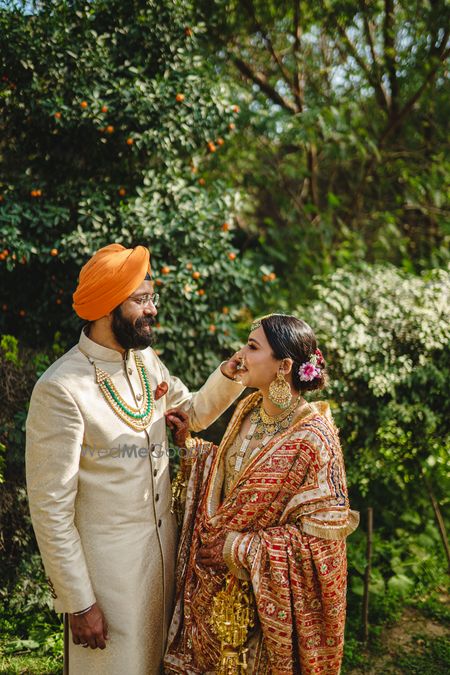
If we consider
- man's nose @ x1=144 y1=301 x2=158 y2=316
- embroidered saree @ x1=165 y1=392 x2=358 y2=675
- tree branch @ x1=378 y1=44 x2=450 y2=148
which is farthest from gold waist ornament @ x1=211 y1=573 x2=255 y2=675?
tree branch @ x1=378 y1=44 x2=450 y2=148

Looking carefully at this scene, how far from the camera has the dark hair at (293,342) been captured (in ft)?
8.49

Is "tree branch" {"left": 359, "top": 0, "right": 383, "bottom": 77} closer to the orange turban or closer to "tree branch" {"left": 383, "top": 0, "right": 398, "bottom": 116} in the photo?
"tree branch" {"left": 383, "top": 0, "right": 398, "bottom": 116}

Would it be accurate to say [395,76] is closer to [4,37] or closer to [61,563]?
[4,37]

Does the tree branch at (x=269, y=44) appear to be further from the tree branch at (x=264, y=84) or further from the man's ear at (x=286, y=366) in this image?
the man's ear at (x=286, y=366)

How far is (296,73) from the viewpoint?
21.6 feet

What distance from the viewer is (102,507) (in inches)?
100

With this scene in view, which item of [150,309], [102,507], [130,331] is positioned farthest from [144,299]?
[102,507]

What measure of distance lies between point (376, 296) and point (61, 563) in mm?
2958

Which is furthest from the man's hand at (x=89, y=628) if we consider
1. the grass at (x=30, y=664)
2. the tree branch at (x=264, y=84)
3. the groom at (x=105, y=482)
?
the tree branch at (x=264, y=84)

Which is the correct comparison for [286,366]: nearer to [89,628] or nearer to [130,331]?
[130,331]

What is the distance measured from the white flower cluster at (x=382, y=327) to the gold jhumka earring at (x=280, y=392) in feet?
5.32

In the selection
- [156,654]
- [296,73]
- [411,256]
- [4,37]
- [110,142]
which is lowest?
[156,654]

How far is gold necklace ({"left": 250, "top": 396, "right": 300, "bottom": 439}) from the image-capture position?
2.65 meters

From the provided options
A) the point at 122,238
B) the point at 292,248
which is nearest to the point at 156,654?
the point at 122,238
